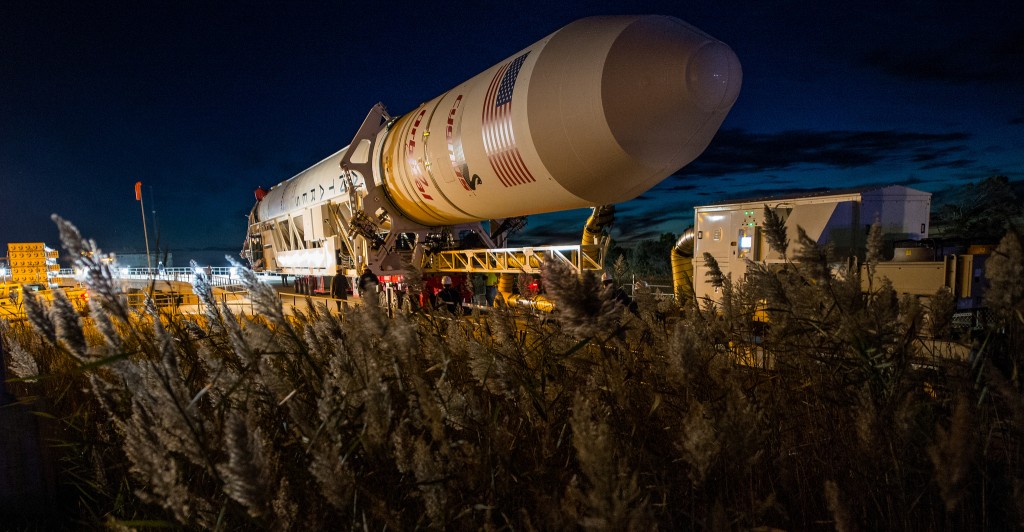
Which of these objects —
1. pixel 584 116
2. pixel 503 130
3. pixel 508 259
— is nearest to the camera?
pixel 584 116

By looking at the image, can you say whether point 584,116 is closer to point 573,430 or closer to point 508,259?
point 508,259

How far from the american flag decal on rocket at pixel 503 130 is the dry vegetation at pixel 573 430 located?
12.4ft

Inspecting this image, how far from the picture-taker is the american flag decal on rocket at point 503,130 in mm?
5496

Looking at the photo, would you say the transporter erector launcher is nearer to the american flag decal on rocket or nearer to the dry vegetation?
the american flag decal on rocket

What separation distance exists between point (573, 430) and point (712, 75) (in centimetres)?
445

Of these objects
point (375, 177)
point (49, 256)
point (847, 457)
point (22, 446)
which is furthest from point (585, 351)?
point (49, 256)

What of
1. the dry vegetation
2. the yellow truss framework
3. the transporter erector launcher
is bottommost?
the dry vegetation

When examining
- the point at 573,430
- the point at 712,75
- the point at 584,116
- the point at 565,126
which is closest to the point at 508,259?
the point at 565,126

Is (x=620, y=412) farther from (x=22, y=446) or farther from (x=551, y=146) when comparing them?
(x=551, y=146)

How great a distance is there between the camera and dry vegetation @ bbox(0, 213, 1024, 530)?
3.50 ft

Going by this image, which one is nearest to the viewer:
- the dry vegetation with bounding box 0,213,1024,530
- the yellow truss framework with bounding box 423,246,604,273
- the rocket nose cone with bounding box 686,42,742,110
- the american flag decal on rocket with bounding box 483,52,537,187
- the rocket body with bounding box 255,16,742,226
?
the dry vegetation with bounding box 0,213,1024,530

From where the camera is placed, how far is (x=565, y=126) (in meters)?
4.93

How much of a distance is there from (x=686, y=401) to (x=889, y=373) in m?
0.71

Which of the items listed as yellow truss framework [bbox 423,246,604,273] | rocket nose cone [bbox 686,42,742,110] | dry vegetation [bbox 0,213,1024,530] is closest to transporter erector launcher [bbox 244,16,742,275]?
rocket nose cone [bbox 686,42,742,110]
